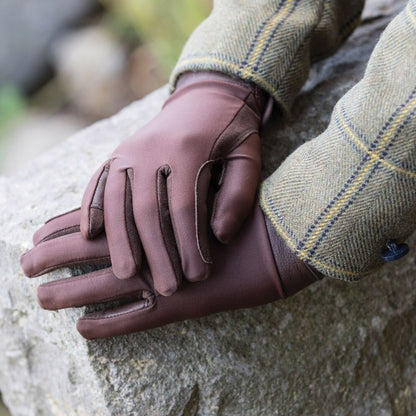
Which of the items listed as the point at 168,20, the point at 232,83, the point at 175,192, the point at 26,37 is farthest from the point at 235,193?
the point at 26,37

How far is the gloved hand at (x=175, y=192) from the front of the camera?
610 millimetres

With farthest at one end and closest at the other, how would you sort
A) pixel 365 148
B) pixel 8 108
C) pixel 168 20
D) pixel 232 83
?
→ pixel 8 108
pixel 168 20
pixel 232 83
pixel 365 148

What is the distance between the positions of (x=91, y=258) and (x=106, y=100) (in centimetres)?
209

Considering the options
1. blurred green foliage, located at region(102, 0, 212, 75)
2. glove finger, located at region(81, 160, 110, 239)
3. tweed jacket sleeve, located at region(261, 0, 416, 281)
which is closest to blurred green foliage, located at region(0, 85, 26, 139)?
blurred green foliage, located at region(102, 0, 212, 75)

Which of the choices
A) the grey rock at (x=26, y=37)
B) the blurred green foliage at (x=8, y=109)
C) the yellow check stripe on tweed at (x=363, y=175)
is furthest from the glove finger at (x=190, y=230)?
the grey rock at (x=26, y=37)

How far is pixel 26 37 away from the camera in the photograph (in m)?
2.69

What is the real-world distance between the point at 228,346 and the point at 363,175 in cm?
30

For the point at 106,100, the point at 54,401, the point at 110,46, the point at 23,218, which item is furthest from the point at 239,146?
the point at 110,46

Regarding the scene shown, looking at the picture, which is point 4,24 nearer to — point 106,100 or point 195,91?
point 106,100

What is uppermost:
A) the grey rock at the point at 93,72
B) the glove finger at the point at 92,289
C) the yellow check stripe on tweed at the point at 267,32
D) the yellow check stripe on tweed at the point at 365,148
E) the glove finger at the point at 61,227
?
the yellow check stripe on tweed at the point at 267,32

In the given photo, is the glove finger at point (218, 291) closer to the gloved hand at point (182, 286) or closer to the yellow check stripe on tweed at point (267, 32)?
the gloved hand at point (182, 286)

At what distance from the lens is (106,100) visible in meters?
2.62

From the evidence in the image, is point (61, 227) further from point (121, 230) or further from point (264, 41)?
point (264, 41)

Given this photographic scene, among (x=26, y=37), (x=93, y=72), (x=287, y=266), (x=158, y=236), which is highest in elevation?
(x=158, y=236)
